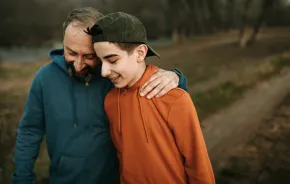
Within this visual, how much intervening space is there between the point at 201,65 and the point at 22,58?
1.59 m

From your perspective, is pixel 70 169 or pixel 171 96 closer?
pixel 171 96

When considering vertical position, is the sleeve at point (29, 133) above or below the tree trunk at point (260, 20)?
below

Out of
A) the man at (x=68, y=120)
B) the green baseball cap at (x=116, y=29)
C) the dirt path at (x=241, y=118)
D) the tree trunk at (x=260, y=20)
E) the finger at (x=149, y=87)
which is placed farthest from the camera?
the tree trunk at (x=260, y=20)

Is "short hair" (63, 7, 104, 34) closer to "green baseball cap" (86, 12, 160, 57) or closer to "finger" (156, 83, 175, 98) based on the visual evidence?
"green baseball cap" (86, 12, 160, 57)

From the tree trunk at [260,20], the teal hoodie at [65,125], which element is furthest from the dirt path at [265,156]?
the teal hoodie at [65,125]

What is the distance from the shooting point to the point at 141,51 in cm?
119

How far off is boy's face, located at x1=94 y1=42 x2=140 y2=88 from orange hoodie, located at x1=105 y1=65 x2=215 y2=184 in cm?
6

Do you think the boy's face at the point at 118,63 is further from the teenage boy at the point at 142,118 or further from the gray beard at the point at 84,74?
the gray beard at the point at 84,74

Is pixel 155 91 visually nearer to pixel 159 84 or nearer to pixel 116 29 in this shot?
pixel 159 84

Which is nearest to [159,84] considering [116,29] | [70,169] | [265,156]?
[116,29]

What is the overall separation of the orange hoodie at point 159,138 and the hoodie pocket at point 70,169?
0.23m

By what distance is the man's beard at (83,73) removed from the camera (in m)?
1.27

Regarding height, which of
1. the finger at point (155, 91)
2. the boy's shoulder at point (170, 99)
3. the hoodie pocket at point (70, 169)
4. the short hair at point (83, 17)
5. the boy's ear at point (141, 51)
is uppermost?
the short hair at point (83, 17)

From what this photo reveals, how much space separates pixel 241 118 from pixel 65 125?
5.17ft
